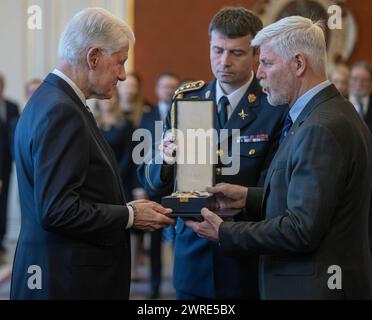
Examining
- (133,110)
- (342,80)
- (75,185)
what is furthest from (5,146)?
(75,185)

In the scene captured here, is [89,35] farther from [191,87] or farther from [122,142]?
[122,142]

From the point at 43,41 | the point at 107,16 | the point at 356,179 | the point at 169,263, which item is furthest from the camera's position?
the point at 43,41

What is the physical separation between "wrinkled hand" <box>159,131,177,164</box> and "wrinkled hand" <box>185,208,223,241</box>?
0.94 ft

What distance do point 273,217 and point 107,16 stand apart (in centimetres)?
85

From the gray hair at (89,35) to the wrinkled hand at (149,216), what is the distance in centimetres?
53

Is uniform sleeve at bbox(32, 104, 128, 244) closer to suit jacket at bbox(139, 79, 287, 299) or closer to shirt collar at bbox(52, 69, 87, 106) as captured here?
shirt collar at bbox(52, 69, 87, 106)

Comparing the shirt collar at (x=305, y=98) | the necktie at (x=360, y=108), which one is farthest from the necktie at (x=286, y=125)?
the necktie at (x=360, y=108)

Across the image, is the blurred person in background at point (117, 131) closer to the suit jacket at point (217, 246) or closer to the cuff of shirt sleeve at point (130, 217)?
the suit jacket at point (217, 246)

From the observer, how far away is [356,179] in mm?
2230

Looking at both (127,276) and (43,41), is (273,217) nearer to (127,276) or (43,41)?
(127,276)

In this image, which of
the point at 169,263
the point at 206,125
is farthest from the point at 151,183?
Answer: the point at 169,263

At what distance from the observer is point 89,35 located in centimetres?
236

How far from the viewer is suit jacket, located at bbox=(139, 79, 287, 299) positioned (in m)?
2.79

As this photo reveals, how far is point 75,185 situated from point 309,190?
2.35 ft
